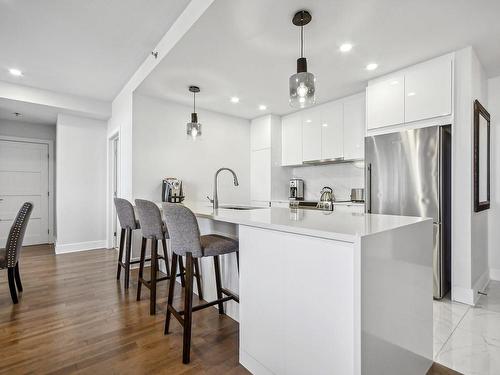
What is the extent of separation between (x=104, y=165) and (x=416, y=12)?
4989 millimetres

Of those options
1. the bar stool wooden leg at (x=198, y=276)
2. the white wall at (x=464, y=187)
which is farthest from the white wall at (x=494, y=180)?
the bar stool wooden leg at (x=198, y=276)

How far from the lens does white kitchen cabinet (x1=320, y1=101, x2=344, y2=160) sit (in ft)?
12.8

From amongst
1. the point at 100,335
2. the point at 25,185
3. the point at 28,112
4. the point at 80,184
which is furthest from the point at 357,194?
the point at 25,185

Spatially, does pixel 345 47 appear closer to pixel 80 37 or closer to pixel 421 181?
pixel 421 181

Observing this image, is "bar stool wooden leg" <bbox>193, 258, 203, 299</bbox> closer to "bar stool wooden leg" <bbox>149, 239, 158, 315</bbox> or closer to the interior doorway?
"bar stool wooden leg" <bbox>149, 239, 158, 315</bbox>

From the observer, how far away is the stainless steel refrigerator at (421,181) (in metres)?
2.58

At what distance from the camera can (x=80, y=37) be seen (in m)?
2.65

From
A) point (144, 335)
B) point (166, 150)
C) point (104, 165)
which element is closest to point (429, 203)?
point (144, 335)

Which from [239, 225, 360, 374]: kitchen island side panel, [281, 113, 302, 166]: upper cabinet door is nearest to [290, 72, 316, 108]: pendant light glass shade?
[239, 225, 360, 374]: kitchen island side panel

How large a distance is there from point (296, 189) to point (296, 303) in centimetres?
366

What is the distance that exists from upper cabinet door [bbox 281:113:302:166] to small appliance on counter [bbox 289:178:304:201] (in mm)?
374

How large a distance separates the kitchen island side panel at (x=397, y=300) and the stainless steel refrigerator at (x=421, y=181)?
4.04 feet

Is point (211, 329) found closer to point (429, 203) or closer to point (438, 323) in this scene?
point (438, 323)

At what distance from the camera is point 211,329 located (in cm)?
202
